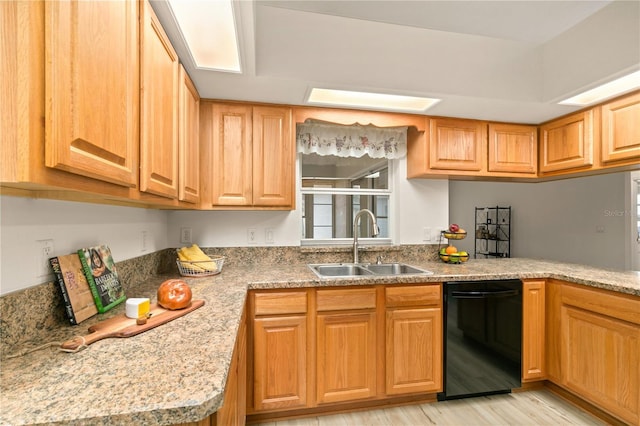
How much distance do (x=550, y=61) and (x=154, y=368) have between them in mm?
2785

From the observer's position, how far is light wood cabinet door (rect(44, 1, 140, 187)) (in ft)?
2.01

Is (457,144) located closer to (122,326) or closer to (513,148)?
(513,148)

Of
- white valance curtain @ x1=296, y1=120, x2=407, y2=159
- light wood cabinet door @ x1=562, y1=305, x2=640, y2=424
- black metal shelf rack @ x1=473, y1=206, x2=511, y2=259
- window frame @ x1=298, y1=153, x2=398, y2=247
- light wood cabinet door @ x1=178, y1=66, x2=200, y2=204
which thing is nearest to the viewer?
light wood cabinet door @ x1=178, y1=66, x2=200, y2=204

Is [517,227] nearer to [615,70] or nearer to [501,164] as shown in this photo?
[501,164]

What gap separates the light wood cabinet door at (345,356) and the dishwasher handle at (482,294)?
24.1 inches

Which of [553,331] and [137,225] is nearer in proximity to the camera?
[137,225]

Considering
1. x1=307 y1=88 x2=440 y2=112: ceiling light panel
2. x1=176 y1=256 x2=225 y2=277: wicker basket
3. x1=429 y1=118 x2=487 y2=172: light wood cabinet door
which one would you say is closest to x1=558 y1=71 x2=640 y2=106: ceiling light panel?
x1=429 y1=118 x2=487 y2=172: light wood cabinet door

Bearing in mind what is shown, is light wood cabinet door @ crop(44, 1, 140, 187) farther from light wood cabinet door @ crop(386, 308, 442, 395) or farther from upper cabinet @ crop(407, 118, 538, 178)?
upper cabinet @ crop(407, 118, 538, 178)

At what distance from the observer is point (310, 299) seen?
6.23ft

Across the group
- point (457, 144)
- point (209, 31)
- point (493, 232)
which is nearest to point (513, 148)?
point (457, 144)

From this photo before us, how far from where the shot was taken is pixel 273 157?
217 cm

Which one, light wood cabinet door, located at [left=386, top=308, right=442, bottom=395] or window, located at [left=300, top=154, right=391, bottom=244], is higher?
window, located at [left=300, top=154, right=391, bottom=244]

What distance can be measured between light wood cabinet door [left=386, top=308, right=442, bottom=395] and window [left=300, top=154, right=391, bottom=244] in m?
0.88

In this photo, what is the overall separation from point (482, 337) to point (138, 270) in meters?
2.28
